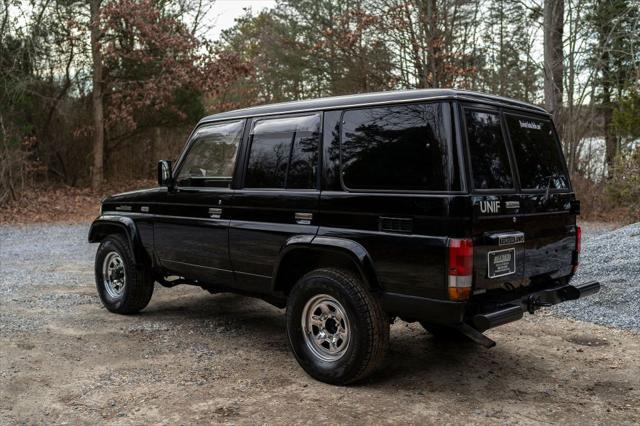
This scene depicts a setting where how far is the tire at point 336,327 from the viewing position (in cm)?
412

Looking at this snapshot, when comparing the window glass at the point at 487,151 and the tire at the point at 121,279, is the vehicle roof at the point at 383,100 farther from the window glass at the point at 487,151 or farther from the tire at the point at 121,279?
the tire at the point at 121,279

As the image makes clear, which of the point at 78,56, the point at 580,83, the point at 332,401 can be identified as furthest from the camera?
the point at 78,56

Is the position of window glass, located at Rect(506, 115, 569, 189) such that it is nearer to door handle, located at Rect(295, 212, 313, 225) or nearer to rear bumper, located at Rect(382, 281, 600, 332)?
rear bumper, located at Rect(382, 281, 600, 332)

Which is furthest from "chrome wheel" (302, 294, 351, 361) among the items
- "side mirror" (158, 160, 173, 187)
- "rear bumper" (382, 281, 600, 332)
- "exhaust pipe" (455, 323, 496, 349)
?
"side mirror" (158, 160, 173, 187)

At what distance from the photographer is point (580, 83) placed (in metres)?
15.7

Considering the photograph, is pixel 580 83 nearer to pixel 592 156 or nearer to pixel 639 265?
pixel 592 156

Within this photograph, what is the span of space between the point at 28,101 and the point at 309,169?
51.5 feet

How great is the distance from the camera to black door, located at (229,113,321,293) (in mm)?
4645

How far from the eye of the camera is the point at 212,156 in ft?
18.3

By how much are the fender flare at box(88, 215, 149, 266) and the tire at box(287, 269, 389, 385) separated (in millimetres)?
2263

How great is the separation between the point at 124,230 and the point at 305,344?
8.96 feet

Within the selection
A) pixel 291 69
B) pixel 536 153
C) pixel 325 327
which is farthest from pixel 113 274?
pixel 291 69

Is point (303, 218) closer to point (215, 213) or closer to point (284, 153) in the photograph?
point (284, 153)

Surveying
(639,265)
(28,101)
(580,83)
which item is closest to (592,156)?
(580,83)
